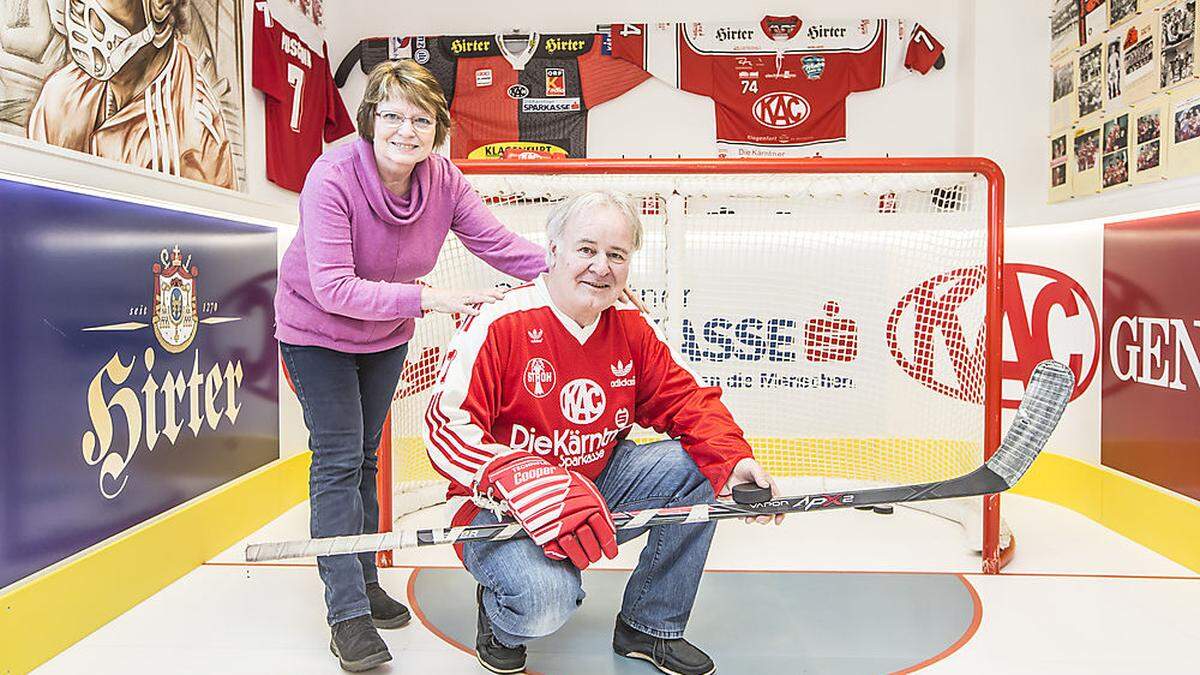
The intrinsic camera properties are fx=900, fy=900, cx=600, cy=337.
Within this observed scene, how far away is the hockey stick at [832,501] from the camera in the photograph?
1.53 meters

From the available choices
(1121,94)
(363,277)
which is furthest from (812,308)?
(363,277)

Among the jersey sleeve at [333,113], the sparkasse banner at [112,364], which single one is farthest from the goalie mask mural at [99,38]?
the jersey sleeve at [333,113]

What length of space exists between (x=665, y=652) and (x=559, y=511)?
486mm

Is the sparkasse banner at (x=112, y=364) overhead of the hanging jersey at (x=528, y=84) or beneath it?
beneath

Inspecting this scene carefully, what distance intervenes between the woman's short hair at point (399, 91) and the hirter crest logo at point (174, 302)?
0.92 metres

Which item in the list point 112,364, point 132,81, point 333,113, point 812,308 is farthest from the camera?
point 333,113

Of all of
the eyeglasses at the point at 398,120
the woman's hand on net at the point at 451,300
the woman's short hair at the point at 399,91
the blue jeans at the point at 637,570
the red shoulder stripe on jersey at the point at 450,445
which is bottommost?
the blue jeans at the point at 637,570

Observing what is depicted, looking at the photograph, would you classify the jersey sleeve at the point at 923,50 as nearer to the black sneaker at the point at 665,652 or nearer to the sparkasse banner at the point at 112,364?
the sparkasse banner at the point at 112,364

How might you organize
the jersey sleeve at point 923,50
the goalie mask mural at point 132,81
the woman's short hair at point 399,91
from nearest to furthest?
1. the woman's short hair at point 399,91
2. the goalie mask mural at point 132,81
3. the jersey sleeve at point 923,50

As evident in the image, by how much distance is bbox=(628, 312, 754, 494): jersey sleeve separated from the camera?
1.69m

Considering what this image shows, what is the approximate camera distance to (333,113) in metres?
4.23

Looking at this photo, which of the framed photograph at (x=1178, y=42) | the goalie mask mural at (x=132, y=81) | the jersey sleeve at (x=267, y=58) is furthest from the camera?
the jersey sleeve at (x=267, y=58)

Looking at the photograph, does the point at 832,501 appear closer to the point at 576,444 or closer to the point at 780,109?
the point at 576,444

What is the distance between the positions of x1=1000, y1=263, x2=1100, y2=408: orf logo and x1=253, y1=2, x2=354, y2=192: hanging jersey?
2751 millimetres
